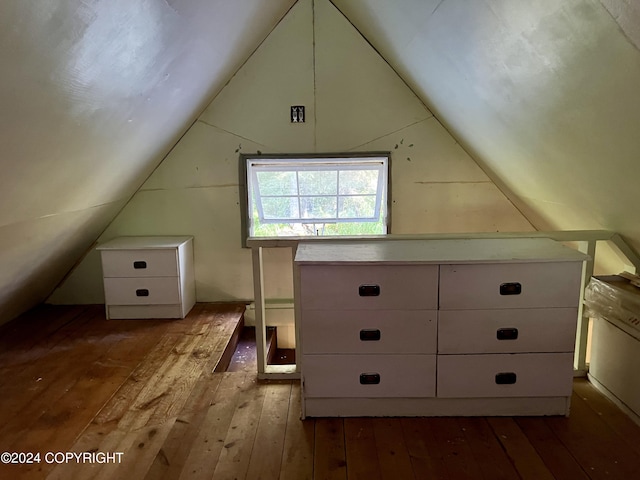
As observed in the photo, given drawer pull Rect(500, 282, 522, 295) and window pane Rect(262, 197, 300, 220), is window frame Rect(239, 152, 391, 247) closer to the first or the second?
window pane Rect(262, 197, 300, 220)

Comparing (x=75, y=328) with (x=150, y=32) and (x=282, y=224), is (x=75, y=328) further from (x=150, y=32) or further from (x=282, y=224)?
(x=150, y=32)

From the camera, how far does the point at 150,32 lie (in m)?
1.59

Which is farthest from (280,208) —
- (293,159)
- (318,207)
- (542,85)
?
(542,85)

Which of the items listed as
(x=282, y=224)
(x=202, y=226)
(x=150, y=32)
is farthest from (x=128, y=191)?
(x=150, y=32)

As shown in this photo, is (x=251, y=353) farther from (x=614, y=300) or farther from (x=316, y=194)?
(x=614, y=300)

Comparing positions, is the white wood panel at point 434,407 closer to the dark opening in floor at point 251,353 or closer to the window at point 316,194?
the dark opening in floor at point 251,353

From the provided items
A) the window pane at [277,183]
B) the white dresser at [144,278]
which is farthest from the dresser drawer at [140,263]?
the window pane at [277,183]

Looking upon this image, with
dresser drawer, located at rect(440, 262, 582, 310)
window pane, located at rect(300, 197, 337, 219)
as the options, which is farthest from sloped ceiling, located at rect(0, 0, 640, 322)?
window pane, located at rect(300, 197, 337, 219)

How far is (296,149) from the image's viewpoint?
3248 millimetres

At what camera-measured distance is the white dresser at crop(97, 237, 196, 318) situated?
9.91ft

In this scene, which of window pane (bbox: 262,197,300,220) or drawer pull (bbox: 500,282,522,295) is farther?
window pane (bbox: 262,197,300,220)

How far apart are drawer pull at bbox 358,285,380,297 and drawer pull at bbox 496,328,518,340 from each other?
53 centimetres

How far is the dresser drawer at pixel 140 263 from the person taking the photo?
3.01m

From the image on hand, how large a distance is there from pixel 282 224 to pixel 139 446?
6.83 ft
